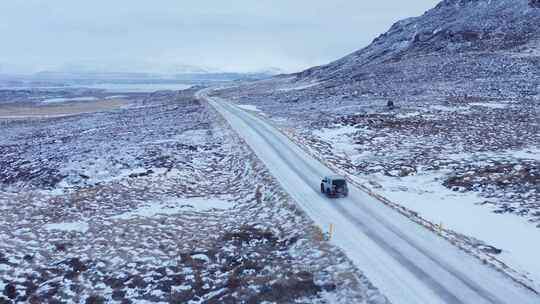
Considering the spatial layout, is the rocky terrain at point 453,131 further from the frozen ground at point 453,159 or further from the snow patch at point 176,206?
the snow patch at point 176,206

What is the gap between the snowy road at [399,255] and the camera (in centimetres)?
1611

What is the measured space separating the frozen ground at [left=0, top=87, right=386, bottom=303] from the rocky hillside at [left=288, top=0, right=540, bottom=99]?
156 feet

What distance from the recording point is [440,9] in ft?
506

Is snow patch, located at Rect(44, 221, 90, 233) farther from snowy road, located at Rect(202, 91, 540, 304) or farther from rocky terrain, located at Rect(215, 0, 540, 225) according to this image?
rocky terrain, located at Rect(215, 0, 540, 225)

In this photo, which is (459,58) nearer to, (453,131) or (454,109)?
(454,109)

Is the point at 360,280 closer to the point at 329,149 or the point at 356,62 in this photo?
the point at 329,149

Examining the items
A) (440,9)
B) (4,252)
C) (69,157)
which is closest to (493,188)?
(4,252)

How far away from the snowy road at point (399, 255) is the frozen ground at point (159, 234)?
3.40 ft

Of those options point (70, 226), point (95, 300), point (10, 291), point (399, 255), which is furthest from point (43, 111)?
point (399, 255)

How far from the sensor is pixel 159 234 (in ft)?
76.5

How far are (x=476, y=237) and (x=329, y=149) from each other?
21.3 meters

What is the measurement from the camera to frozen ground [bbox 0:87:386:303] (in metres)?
17.6

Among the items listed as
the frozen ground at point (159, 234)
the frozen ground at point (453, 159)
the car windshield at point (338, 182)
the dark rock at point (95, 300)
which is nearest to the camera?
the dark rock at point (95, 300)

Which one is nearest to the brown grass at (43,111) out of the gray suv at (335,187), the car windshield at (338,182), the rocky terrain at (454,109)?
the rocky terrain at (454,109)
